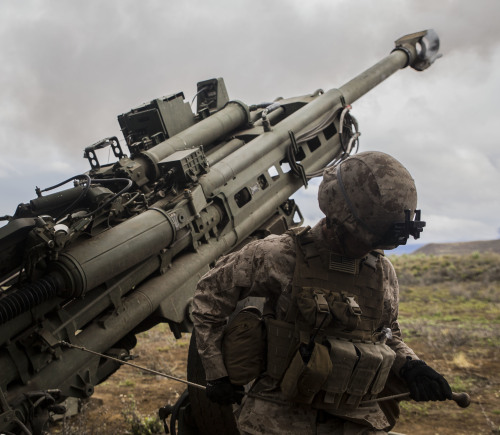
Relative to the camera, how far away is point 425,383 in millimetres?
3074

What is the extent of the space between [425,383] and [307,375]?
29.4 inches

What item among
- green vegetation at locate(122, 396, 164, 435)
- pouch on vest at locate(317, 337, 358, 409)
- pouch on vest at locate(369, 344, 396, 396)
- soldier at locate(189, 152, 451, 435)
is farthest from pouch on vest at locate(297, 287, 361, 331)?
green vegetation at locate(122, 396, 164, 435)

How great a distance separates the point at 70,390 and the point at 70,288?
987 mm

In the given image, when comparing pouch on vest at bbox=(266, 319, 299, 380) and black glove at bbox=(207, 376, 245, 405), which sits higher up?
pouch on vest at bbox=(266, 319, 299, 380)

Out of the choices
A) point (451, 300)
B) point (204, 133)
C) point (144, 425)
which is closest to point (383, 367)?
point (144, 425)

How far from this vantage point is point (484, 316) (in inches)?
448

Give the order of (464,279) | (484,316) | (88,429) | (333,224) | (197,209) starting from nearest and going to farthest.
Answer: (333,224) < (197,209) < (88,429) < (484,316) < (464,279)

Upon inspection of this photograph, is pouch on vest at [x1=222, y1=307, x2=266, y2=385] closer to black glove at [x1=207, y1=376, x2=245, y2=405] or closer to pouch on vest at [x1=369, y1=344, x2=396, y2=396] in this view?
black glove at [x1=207, y1=376, x2=245, y2=405]

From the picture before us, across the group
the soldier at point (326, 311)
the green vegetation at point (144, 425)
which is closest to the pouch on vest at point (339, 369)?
the soldier at point (326, 311)

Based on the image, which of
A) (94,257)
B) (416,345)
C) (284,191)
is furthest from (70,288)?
(416,345)

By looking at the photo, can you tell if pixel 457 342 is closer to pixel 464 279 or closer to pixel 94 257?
pixel 94 257

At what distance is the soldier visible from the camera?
9.50ft

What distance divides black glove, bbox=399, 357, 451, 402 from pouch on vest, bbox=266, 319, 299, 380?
758 mm

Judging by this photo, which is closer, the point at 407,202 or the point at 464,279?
the point at 407,202
